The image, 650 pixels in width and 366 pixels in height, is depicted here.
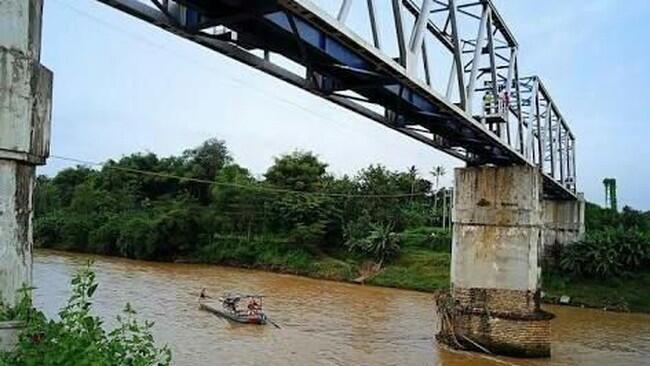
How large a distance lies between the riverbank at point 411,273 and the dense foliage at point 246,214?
161 mm

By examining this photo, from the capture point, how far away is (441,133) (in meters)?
15.3

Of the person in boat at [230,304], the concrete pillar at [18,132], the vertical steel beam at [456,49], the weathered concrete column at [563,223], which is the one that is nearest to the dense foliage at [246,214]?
the weathered concrete column at [563,223]

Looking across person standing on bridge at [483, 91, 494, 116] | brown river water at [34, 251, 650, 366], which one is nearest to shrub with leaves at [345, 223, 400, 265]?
brown river water at [34, 251, 650, 366]

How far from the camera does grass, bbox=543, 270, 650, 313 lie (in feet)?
98.0

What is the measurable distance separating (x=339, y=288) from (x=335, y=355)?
1740 centimetres

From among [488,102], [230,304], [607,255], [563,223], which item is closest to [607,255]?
[607,255]

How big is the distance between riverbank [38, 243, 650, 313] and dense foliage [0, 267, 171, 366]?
92.4 feet

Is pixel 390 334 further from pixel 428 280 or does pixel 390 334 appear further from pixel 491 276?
pixel 428 280

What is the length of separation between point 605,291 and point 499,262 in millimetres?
16506

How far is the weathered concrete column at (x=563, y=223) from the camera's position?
3266 cm

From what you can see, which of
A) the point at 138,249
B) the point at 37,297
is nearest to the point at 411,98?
the point at 37,297

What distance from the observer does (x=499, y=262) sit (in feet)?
56.9

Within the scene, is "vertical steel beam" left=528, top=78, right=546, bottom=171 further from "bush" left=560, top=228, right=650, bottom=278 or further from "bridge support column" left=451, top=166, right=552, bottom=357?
"bush" left=560, top=228, right=650, bottom=278

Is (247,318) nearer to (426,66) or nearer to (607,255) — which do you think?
(426,66)
